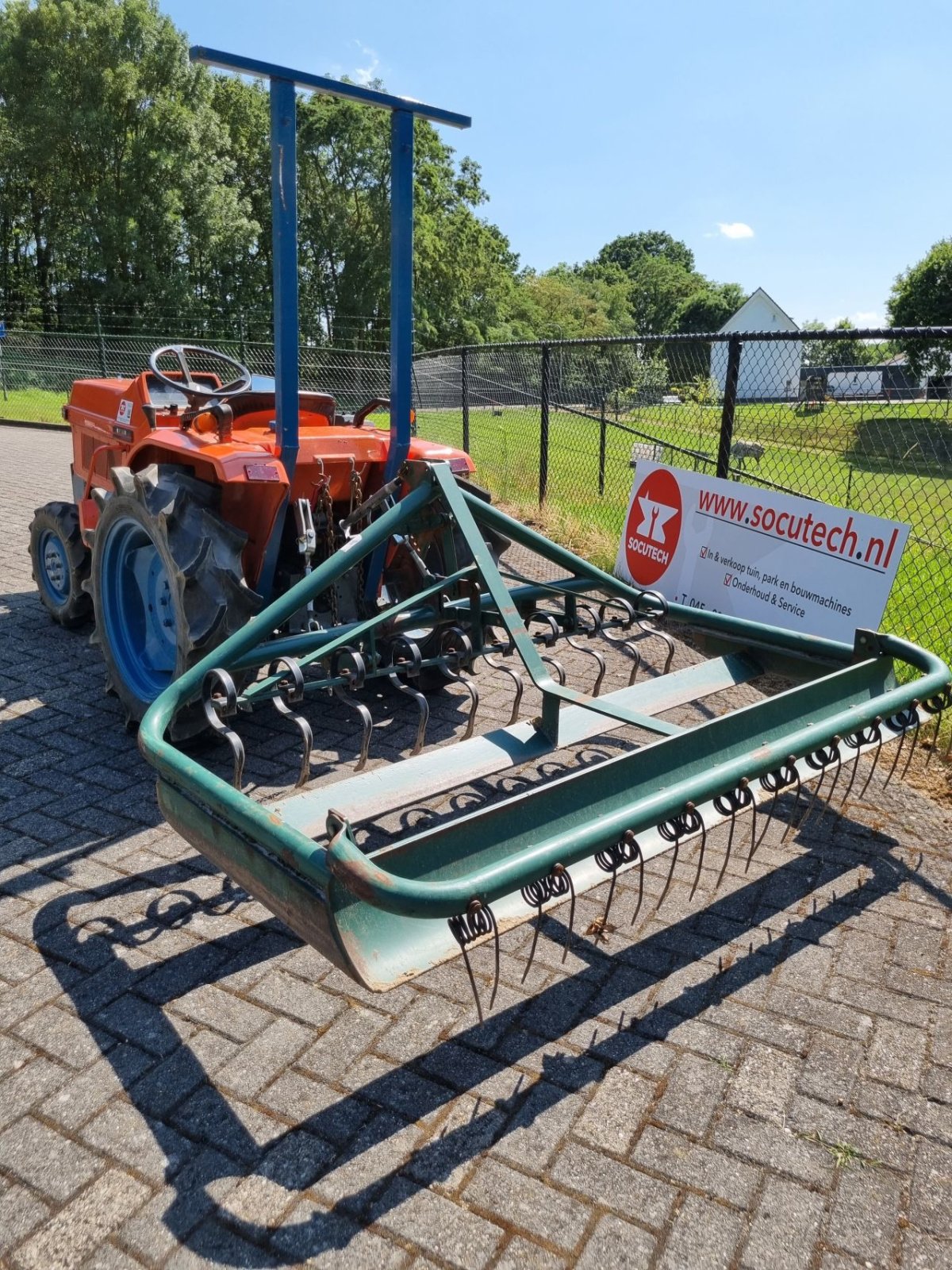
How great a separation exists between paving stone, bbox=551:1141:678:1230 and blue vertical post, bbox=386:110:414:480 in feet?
8.80

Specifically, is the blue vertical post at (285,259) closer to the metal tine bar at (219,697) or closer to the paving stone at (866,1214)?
the metal tine bar at (219,697)

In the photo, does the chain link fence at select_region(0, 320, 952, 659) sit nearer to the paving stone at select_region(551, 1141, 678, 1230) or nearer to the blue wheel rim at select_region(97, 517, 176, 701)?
the blue wheel rim at select_region(97, 517, 176, 701)

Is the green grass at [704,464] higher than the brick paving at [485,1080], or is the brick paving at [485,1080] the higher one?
the green grass at [704,464]

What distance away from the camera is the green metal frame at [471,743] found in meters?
2.06

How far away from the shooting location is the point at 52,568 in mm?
5605

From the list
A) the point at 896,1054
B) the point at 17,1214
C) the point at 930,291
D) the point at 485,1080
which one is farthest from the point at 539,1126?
the point at 930,291

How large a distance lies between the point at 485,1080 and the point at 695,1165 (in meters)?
0.52

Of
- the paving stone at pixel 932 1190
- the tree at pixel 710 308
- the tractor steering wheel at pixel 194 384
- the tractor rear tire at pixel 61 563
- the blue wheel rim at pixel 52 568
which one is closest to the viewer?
the paving stone at pixel 932 1190

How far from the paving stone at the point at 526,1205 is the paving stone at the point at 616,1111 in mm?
177

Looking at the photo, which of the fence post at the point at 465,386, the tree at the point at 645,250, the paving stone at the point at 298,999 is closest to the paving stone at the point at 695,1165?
the paving stone at the point at 298,999

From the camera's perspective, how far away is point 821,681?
10.2 ft

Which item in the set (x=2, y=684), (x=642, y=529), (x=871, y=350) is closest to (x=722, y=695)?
(x=642, y=529)

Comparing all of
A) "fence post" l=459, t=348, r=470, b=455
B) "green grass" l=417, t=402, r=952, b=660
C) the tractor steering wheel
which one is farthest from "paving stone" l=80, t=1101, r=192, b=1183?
"fence post" l=459, t=348, r=470, b=455

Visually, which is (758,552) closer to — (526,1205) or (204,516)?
(204,516)
